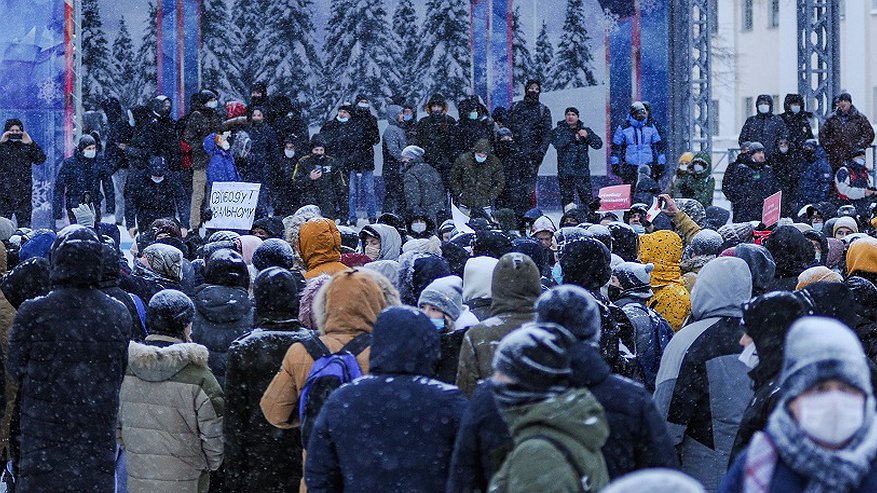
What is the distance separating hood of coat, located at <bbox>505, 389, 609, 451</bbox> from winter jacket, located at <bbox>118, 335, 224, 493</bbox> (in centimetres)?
286

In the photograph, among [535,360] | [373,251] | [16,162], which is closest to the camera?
[535,360]

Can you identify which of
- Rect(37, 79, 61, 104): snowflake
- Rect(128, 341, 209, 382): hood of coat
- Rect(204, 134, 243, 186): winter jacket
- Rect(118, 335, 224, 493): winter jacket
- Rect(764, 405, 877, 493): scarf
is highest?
Rect(37, 79, 61, 104): snowflake

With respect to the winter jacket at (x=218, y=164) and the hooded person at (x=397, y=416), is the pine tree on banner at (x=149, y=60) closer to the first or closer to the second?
the winter jacket at (x=218, y=164)

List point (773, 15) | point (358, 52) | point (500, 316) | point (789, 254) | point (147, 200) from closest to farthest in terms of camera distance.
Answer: point (500, 316) < point (789, 254) < point (147, 200) < point (358, 52) < point (773, 15)

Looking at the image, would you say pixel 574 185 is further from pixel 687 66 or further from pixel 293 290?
pixel 293 290

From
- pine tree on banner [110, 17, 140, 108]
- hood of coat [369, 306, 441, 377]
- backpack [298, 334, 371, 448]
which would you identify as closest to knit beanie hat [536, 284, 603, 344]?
hood of coat [369, 306, 441, 377]

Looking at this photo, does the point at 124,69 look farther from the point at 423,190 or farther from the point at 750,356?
the point at 750,356

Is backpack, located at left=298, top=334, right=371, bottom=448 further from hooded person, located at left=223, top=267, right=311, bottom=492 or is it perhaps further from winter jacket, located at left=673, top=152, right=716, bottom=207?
winter jacket, located at left=673, top=152, right=716, bottom=207

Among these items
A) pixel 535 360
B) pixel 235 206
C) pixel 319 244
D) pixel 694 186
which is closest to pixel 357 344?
pixel 535 360

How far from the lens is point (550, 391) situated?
3.47 meters

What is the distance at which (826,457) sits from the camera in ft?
9.40

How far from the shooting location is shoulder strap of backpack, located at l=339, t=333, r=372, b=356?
201 inches

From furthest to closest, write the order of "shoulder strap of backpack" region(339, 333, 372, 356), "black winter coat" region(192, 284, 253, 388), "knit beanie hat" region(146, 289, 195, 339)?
"black winter coat" region(192, 284, 253, 388) < "knit beanie hat" region(146, 289, 195, 339) < "shoulder strap of backpack" region(339, 333, 372, 356)

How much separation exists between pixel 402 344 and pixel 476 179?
42.7 feet
